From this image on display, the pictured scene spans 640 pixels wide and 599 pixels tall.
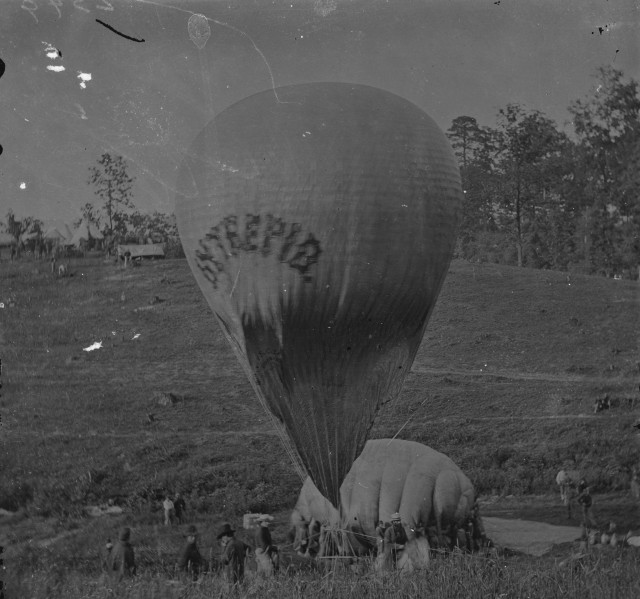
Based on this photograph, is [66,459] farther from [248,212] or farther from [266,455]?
[248,212]

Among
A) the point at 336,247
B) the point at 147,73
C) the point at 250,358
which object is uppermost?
the point at 147,73

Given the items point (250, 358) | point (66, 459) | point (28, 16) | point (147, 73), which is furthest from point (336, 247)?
point (66, 459)

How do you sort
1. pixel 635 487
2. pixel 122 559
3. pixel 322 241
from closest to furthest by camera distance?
pixel 322 241 → pixel 122 559 → pixel 635 487

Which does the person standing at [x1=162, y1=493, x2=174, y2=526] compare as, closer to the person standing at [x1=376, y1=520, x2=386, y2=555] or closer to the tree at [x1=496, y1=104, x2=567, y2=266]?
the person standing at [x1=376, y1=520, x2=386, y2=555]

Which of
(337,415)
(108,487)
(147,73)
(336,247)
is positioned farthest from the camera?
(108,487)

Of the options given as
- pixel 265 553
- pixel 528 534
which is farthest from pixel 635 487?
pixel 265 553

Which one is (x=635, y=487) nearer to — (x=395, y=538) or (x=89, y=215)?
(x=395, y=538)

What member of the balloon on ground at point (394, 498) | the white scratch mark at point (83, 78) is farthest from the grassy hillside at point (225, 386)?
the white scratch mark at point (83, 78)

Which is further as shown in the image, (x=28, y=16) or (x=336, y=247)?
(x=28, y=16)
